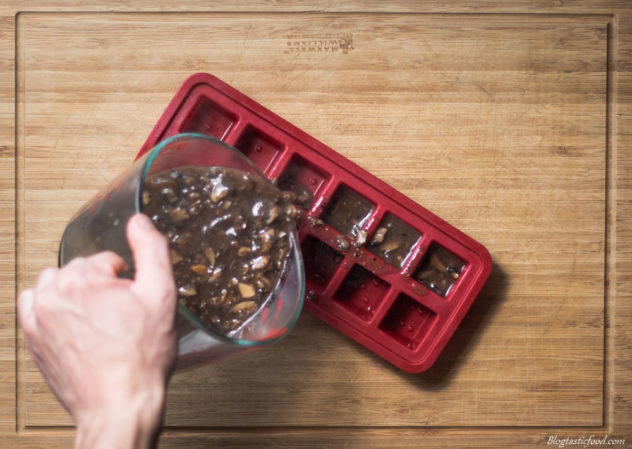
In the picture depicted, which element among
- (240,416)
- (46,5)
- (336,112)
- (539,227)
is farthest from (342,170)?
(46,5)

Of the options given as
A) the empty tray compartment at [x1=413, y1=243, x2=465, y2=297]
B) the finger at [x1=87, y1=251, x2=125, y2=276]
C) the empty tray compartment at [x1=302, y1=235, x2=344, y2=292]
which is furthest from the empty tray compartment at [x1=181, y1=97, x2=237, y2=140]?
the empty tray compartment at [x1=413, y1=243, x2=465, y2=297]

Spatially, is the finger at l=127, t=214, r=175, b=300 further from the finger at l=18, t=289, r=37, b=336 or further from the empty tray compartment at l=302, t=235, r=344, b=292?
the empty tray compartment at l=302, t=235, r=344, b=292

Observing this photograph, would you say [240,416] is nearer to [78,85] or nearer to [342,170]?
[342,170]

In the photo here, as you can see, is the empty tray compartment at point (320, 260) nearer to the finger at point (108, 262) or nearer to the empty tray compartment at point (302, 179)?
the empty tray compartment at point (302, 179)

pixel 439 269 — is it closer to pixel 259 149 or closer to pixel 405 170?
pixel 405 170

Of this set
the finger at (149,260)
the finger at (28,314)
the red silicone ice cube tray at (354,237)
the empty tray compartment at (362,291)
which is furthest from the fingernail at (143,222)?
the empty tray compartment at (362,291)
